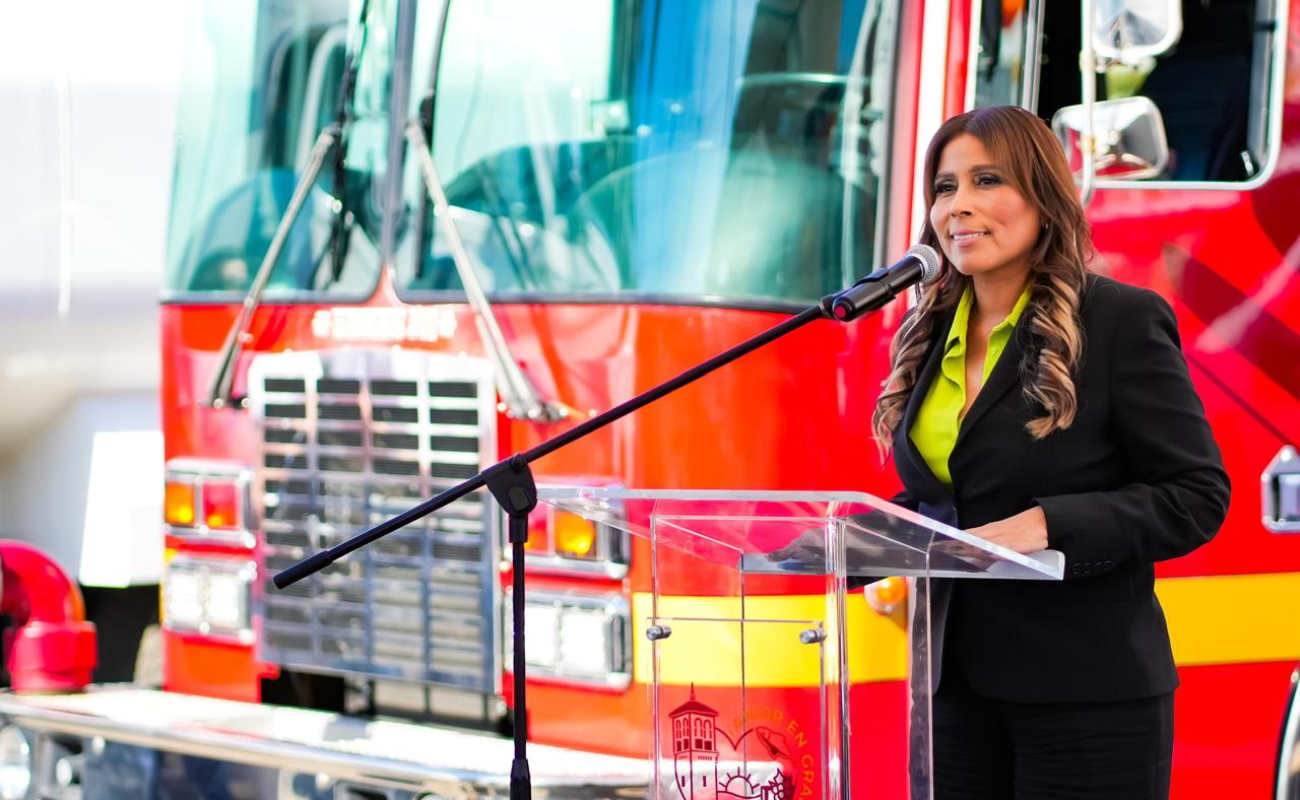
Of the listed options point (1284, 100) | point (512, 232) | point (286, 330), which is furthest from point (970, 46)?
point (286, 330)

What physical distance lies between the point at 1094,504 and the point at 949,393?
0.34 metres

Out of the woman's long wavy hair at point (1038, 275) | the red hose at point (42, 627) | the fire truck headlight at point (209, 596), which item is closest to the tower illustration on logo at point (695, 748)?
the woman's long wavy hair at point (1038, 275)

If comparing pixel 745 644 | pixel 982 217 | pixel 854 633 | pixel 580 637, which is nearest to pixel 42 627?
pixel 580 637

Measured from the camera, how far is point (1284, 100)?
3.71m

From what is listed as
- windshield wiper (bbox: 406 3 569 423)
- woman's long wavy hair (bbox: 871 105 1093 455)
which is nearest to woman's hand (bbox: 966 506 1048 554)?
woman's long wavy hair (bbox: 871 105 1093 455)

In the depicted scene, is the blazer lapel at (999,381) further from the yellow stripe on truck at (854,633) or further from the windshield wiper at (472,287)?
the windshield wiper at (472,287)

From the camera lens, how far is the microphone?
2250mm

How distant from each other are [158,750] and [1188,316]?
2486mm

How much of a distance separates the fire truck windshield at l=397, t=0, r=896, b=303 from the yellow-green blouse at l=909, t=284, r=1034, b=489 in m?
0.97

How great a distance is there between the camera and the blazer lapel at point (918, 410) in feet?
8.41

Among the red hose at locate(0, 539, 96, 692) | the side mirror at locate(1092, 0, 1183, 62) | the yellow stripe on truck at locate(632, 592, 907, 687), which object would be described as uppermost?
the side mirror at locate(1092, 0, 1183, 62)

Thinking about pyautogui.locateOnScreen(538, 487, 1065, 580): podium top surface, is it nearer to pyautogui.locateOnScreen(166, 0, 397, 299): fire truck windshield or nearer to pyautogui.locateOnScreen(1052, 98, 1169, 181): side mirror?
pyautogui.locateOnScreen(1052, 98, 1169, 181): side mirror

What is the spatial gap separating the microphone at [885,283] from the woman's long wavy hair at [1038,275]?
0.59 ft

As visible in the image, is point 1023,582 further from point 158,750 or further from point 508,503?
point 158,750
